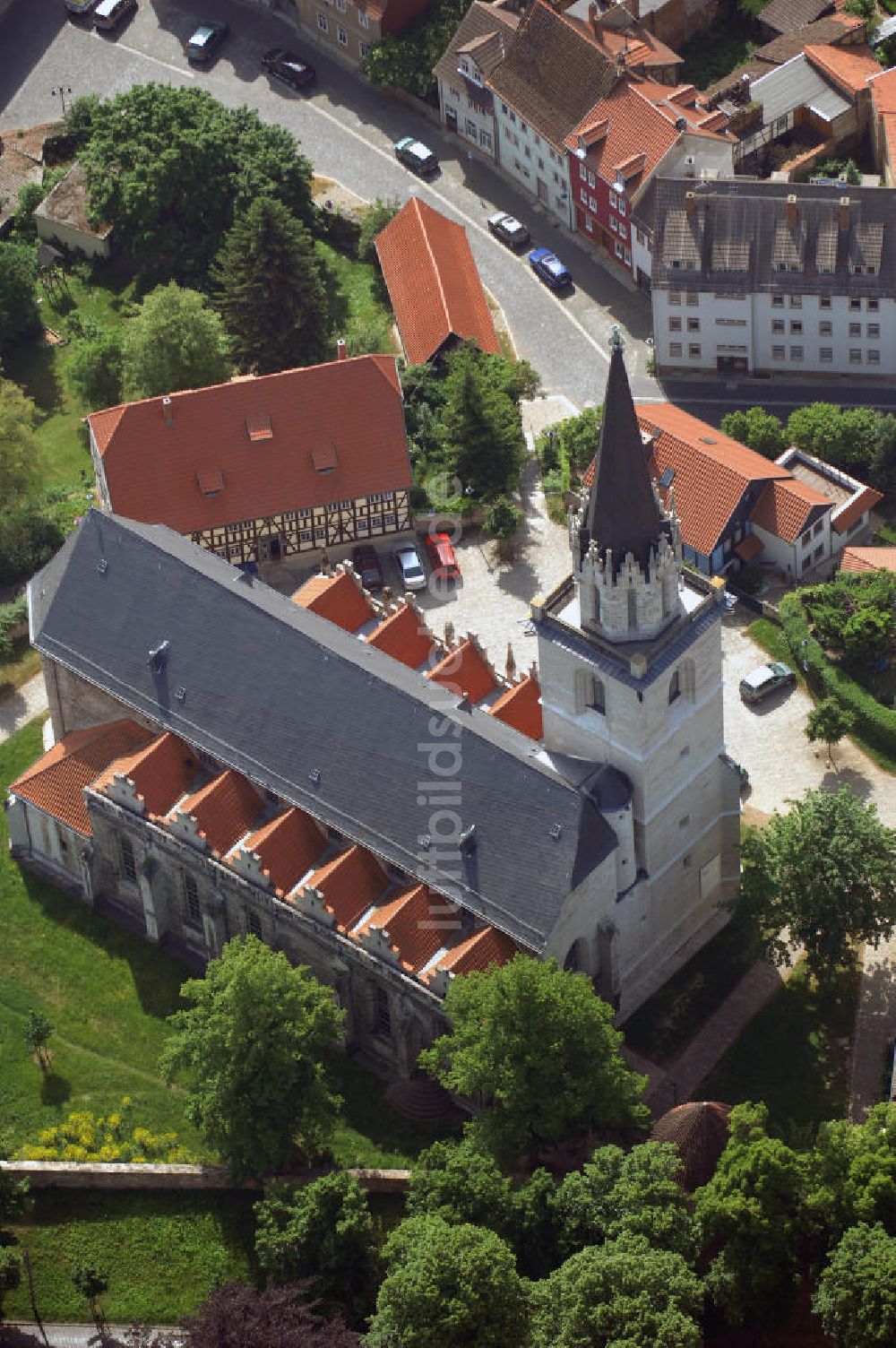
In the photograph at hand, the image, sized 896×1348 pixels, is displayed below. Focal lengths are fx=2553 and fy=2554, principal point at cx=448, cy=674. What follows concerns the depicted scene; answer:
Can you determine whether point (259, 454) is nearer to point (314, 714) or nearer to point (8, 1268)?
point (314, 714)

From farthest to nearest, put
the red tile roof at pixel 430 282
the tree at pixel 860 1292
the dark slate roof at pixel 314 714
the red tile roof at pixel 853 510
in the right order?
the red tile roof at pixel 430 282, the red tile roof at pixel 853 510, the dark slate roof at pixel 314 714, the tree at pixel 860 1292

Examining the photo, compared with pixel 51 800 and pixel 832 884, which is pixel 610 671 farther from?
pixel 51 800

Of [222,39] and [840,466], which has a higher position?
[222,39]

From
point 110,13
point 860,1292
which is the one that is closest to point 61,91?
point 110,13

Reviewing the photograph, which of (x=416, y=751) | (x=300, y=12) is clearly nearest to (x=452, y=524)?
(x=416, y=751)

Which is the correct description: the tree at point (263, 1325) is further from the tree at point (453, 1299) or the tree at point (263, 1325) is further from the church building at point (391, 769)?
the church building at point (391, 769)

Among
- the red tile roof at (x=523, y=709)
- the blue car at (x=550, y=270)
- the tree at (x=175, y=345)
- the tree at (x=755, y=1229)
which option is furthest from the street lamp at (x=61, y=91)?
the tree at (x=755, y=1229)
